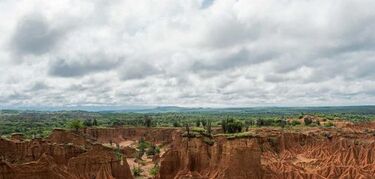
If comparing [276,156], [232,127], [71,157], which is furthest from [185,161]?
[232,127]

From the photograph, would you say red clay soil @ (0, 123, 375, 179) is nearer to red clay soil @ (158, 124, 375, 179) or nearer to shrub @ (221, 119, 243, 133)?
red clay soil @ (158, 124, 375, 179)

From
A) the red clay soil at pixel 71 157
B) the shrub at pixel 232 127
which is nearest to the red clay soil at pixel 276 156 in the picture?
the shrub at pixel 232 127

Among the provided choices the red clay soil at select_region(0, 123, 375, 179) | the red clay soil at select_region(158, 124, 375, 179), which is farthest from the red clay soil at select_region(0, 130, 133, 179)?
the red clay soil at select_region(158, 124, 375, 179)

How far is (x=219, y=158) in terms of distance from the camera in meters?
50.7

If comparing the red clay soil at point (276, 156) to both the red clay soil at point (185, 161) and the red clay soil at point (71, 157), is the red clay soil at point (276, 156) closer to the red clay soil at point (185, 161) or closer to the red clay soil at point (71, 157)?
the red clay soil at point (185, 161)

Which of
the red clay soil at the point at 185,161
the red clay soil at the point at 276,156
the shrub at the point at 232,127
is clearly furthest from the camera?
the shrub at the point at 232,127

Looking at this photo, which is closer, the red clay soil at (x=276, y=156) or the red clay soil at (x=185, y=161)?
the red clay soil at (x=185, y=161)

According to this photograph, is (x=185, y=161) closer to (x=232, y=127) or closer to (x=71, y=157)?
(x=71, y=157)

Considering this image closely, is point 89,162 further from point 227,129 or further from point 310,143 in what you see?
point 310,143

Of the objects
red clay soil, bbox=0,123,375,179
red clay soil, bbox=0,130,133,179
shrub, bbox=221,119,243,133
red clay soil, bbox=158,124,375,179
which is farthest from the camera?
shrub, bbox=221,119,243,133

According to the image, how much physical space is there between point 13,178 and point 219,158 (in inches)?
963

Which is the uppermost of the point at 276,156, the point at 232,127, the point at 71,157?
the point at 232,127

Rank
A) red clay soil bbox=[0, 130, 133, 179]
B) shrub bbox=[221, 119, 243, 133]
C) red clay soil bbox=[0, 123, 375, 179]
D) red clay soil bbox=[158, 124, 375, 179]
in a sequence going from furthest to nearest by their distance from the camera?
shrub bbox=[221, 119, 243, 133]
red clay soil bbox=[158, 124, 375, 179]
red clay soil bbox=[0, 130, 133, 179]
red clay soil bbox=[0, 123, 375, 179]

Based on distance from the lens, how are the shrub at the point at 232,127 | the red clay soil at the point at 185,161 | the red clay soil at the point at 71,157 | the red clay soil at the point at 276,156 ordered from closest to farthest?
1. the red clay soil at the point at 185,161
2. the red clay soil at the point at 71,157
3. the red clay soil at the point at 276,156
4. the shrub at the point at 232,127
